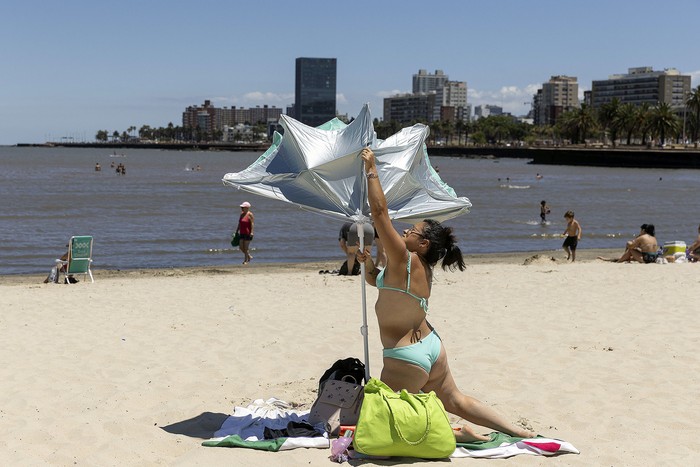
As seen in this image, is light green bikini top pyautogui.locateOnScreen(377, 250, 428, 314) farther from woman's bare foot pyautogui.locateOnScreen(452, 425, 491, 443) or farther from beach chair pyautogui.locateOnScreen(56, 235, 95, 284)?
beach chair pyautogui.locateOnScreen(56, 235, 95, 284)

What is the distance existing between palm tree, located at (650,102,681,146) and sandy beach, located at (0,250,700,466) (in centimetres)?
11414

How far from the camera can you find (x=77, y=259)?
581 inches

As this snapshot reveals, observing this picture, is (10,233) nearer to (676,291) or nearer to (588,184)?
(676,291)

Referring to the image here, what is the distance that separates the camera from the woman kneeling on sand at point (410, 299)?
17.5ft

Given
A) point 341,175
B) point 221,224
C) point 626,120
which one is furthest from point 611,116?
point 341,175

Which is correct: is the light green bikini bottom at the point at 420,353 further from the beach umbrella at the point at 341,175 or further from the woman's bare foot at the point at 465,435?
the woman's bare foot at the point at 465,435

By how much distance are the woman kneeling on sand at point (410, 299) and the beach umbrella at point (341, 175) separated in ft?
0.79

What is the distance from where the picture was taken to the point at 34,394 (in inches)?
263

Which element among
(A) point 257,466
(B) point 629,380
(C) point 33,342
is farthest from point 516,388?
(C) point 33,342

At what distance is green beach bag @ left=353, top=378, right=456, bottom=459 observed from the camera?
525cm

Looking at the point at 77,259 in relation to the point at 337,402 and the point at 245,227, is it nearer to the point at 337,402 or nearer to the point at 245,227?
the point at 245,227

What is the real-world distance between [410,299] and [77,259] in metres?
10.7

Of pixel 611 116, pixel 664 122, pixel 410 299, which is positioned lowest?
pixel 410 299

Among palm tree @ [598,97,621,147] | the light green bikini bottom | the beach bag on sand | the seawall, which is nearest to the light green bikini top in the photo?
the light green bikini bottom
